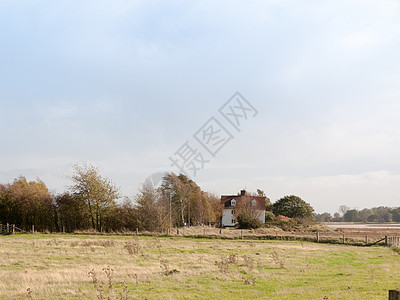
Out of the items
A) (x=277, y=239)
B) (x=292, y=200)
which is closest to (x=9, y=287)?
(x=277, y=239)

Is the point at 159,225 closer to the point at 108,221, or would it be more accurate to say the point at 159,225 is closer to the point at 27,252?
the point at 108,221

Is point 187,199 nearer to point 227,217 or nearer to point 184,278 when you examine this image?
point 227,217

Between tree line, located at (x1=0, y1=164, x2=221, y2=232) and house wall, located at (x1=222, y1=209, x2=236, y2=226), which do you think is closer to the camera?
tree line, located at (x1=0, y1=164, x2=221, y2=232)

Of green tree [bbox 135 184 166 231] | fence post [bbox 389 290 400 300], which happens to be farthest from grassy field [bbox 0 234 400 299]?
green tree [bbox 135 184 166 231]

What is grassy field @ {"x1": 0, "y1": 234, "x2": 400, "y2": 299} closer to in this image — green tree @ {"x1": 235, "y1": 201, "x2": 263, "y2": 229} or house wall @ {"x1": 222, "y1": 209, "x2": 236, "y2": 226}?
green tree @ {"x1": 235, "y1": 201, "x2": 263, "y2": 229}

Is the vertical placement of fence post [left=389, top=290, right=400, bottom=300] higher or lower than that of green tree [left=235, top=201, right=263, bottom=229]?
higher

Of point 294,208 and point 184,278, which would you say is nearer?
point 184,278

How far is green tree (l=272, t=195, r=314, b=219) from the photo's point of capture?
231 ft

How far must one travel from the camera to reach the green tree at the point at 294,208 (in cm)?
7044

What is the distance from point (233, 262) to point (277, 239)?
21.1 m

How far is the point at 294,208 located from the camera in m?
70.9

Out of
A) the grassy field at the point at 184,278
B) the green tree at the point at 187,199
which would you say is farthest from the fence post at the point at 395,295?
the green tree at the point at 187,199

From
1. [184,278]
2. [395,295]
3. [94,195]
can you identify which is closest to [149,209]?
[94,195]

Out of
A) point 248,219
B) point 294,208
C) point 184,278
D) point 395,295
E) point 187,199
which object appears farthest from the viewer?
point 294,208
